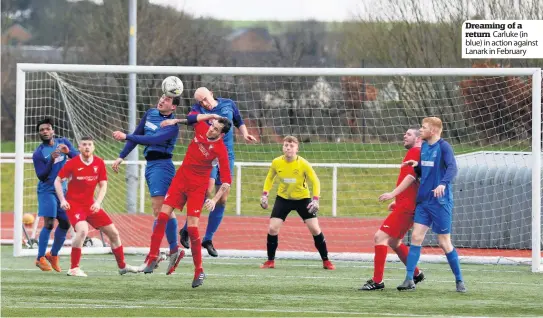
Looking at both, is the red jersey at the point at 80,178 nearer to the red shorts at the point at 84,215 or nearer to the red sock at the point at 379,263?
the red shorts at the point at 84,215

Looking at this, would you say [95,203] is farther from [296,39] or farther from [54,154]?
[296,39]

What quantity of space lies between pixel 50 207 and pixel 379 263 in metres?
4.70

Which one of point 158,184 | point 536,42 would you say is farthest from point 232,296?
point 536,42

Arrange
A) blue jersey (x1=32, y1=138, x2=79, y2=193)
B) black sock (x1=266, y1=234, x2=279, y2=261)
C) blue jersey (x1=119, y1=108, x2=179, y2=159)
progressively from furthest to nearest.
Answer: black sock (x1=266, y1=234, x2=279, y2=261) → blue jersey (x1=32, y1=138, x2=79, y2=193) → blue jersey (x1=119, y1=108, x2=179, y2=159)

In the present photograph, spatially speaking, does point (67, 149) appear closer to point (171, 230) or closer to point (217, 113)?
point (171, 230)

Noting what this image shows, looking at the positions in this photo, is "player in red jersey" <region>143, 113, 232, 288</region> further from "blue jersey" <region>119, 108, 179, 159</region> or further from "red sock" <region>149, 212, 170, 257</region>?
"blue jersey" <region>119, 108, 179, 159</region>

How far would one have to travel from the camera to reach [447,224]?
517 inches

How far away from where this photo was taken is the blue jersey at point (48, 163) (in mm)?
15516

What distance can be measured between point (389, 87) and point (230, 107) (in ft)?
24.5

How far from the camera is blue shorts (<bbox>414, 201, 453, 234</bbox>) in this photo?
13062 mm

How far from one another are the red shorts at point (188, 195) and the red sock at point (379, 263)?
195 centimetres

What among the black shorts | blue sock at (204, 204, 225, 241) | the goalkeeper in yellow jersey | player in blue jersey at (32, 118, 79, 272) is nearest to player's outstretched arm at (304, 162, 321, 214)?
the goalkeeper in yellow jersey

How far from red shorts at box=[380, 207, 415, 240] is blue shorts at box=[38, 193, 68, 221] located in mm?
4513

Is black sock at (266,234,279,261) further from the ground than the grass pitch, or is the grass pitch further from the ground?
black sock at (266,234,279,261)
